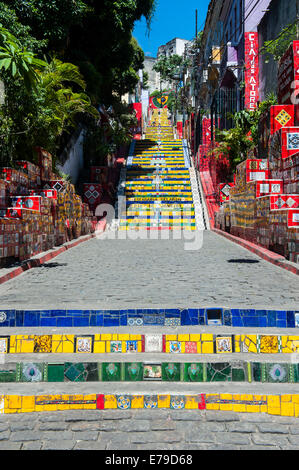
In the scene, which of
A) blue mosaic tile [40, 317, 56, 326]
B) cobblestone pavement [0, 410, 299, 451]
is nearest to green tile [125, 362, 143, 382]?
cobblestone pavement [0, 410, 299, 451]

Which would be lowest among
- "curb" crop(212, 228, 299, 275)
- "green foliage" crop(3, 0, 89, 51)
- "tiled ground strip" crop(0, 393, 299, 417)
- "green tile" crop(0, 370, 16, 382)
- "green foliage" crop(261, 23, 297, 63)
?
"tiled ground strip" crop(0, 393, 299, 417)

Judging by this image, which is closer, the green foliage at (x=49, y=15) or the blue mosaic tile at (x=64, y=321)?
the blue mosaic tile at (x=64, y=321)

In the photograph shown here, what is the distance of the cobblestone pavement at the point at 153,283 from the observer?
451cm

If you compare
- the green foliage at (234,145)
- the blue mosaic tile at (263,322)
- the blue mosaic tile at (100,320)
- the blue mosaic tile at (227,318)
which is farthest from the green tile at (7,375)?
the green foliage at (234,145)

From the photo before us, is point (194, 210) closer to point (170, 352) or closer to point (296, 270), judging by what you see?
point (296, 270)

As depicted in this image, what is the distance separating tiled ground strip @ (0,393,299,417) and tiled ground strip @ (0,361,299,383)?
0.27 metres

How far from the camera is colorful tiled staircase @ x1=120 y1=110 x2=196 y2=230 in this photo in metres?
18.6

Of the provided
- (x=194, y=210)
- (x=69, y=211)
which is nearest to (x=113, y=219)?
(x=194, y=210)

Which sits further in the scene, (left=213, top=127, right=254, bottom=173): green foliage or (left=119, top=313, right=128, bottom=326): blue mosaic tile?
(left=213, top=127, right=254, bottom=173): green foliage

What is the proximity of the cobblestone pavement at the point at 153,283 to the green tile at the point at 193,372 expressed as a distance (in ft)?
3.03

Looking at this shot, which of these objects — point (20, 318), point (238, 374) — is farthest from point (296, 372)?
point (20, 318)

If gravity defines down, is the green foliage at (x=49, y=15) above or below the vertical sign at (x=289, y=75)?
above

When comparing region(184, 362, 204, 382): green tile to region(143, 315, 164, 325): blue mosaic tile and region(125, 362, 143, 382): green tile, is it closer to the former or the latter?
region(125, 362, 143, 382): green tile

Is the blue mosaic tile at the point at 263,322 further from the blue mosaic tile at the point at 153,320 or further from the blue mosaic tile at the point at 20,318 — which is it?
the blue mosaic tile at the point at 20,318
